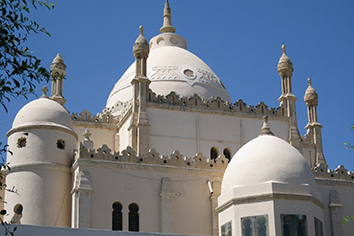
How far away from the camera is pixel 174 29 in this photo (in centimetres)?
4459

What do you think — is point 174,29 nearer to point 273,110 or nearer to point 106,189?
point 273,110

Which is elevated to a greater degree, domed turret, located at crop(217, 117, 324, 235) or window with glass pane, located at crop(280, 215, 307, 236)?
domed turret, located at crop(217, 117, 324, 235)

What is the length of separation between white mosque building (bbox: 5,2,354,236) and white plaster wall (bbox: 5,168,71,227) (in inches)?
1.9

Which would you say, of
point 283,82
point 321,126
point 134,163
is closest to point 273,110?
point 283,82

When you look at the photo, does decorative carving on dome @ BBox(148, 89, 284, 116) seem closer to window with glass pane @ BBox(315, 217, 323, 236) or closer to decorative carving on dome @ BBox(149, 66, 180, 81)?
decorative carving on dome @ BBox(149, 66, 180, 81)

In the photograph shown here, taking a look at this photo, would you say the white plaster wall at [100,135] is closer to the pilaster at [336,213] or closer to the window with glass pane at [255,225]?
the pilaster at [336,213]

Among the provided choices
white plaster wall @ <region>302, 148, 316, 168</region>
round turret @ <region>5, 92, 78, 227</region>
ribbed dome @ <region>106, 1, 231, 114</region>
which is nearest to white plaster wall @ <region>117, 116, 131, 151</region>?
ribbed dome @ <region>106, 1, 231, 114</region>

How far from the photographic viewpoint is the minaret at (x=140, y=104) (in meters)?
32.7

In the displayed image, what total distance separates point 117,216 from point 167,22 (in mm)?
21167

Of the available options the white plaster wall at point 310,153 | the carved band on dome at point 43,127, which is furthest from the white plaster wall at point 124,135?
the white plaster wall at point 310,153

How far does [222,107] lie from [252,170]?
399 inches

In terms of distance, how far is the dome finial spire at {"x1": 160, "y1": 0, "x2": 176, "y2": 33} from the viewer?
44500 millimetres

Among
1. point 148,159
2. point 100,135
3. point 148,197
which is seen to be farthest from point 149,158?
point 100,135

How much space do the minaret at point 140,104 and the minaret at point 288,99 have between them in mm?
8878
